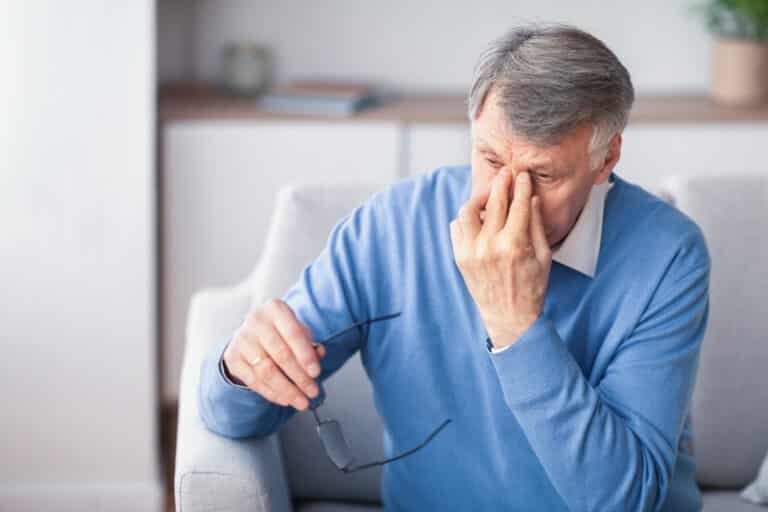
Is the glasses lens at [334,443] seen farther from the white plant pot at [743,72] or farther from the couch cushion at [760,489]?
the white plant pot at [743,72]

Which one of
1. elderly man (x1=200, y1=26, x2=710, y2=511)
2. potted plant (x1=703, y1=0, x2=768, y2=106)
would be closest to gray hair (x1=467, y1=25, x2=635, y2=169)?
elderly man (x1=200, y1=26, x2=710, y2=511)

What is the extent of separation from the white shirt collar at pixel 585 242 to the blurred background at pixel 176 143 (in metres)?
1.37

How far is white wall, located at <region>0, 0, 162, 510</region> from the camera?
9.07 ft

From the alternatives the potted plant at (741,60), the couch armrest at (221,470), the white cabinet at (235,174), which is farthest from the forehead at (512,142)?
the potted plant at (741,60)

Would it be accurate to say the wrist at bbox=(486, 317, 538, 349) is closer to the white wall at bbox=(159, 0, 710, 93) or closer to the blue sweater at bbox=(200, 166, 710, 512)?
the blue sweater at bbox=(200, 166, 710, 512)

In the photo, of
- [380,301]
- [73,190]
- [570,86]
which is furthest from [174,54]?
[570,86]

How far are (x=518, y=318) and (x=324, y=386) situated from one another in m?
0.59

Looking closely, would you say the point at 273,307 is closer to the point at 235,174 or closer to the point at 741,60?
the point at 235,174

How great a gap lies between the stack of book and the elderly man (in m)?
→ 1.29

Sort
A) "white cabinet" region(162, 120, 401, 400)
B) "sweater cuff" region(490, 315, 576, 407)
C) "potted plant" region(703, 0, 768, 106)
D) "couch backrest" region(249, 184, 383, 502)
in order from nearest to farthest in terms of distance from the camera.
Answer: "sweater cuff" region(490, 315, 576, 407) < "couch backrest" region(249, 184, 383, 502) < "white cabinet" region(162, 120, 401, 400) < "potted plant" region(703, 0, 768, 106)

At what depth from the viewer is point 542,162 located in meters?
1.61

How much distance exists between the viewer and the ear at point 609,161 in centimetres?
169

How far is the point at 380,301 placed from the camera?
1834 mm

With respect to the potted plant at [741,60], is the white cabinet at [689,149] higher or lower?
lower
